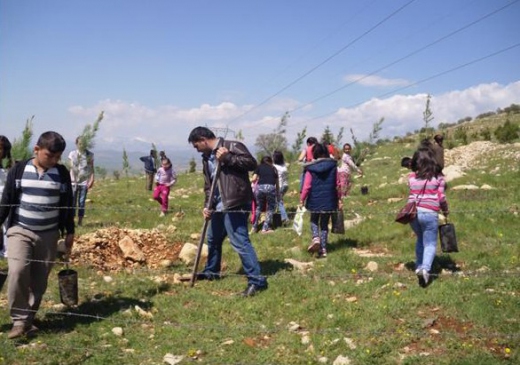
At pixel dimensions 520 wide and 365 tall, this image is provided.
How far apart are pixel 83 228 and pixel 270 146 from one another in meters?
11.3

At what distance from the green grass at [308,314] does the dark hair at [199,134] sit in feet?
5.03

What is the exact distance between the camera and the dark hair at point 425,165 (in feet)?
21.4

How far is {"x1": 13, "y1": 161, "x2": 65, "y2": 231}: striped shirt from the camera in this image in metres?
5.18

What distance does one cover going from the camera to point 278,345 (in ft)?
16.2

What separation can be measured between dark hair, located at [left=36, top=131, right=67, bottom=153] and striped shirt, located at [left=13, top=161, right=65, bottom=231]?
0.97 ft

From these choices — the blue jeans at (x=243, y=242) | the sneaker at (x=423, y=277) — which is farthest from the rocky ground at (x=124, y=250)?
the sneaker at (x=423, y=277)

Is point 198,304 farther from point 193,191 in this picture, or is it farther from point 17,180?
point 193,191

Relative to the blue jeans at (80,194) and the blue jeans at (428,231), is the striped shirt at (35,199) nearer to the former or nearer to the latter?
the blue jeans at (428,231)

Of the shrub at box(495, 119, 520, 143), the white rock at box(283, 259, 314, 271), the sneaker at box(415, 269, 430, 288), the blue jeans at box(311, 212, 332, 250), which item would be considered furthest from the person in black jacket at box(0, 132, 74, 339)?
the shrub at box(495, 119, 520, 143)

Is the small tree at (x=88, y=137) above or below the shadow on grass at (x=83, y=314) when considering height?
above

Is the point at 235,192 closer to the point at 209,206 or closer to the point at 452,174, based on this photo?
the point at 209,206

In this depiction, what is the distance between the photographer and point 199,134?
6.52m

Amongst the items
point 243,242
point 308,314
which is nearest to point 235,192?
point 243,242

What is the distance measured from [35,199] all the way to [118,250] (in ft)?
11.5
